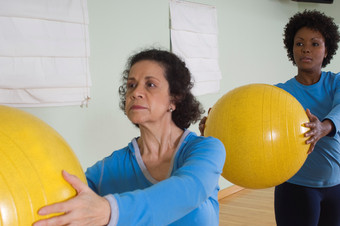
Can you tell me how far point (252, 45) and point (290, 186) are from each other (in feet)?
10.7

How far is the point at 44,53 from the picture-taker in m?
2.66

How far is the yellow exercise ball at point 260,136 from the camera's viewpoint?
1727mm

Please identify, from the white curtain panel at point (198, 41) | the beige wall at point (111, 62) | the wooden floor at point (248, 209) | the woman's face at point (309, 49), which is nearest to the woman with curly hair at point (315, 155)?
the woman's face at point (309, 49)

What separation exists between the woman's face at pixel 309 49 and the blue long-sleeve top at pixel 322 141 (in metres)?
0.08

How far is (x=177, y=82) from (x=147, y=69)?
136 millimetres

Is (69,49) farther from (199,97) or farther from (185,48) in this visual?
(199,97)

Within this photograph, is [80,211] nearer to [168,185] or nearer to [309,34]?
[168,185]

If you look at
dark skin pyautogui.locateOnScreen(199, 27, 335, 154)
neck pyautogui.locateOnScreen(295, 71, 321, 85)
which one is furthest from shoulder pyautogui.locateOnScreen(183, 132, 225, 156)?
neck pyautogui.locateOnScreen(295, 71, 321, 85)

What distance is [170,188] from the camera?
99cm

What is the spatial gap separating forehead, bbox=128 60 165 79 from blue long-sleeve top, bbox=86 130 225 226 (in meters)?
0.25

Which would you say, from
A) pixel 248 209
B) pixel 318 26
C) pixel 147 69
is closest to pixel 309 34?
pixel 318 26

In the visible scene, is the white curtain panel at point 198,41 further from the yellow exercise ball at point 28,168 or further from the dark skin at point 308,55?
the yellow exercise ball at point 28,168

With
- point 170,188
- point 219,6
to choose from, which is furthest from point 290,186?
point 219,6

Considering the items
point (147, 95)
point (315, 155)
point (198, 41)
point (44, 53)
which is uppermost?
point (198, 41)
